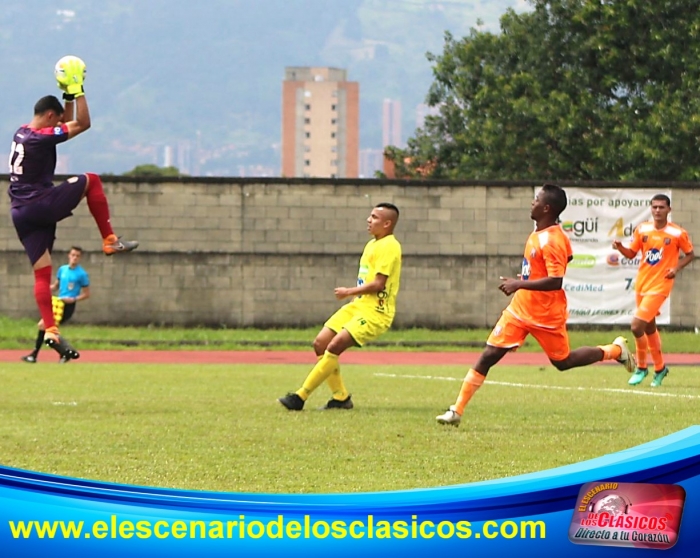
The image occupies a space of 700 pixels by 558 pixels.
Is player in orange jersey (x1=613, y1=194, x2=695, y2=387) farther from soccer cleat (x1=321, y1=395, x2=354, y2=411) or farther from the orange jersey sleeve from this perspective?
the orange jersey sleeve

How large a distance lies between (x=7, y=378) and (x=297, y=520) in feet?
45.9

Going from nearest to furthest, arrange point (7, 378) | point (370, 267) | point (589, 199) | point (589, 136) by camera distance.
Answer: point (370, 267) → point (7, 378) → point (589, 199) → point (589, 136)

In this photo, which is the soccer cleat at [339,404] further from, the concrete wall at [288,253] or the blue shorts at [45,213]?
the concrete wall at [288,253]

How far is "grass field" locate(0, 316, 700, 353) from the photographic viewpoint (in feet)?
82.2

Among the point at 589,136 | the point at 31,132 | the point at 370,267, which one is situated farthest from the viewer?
the point at 589,136

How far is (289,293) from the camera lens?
1114 inches

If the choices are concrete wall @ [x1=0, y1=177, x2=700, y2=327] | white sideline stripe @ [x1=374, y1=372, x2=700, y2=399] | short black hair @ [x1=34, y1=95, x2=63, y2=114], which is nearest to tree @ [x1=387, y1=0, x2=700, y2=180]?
concrete wall @ [x1=0, y1=177, x2=700, y2=327]

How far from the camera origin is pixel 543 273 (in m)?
10.1

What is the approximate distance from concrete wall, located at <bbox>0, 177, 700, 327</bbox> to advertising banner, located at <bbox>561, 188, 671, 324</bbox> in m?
0.80

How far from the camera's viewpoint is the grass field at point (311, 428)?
24.5 ft

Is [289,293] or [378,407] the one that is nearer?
[378,407]

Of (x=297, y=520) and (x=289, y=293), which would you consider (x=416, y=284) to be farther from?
(x=297, y=520)

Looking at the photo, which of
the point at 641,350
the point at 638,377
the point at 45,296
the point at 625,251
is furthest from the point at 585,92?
the point at 45,296

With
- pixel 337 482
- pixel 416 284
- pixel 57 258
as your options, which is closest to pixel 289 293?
pixel 416 284
